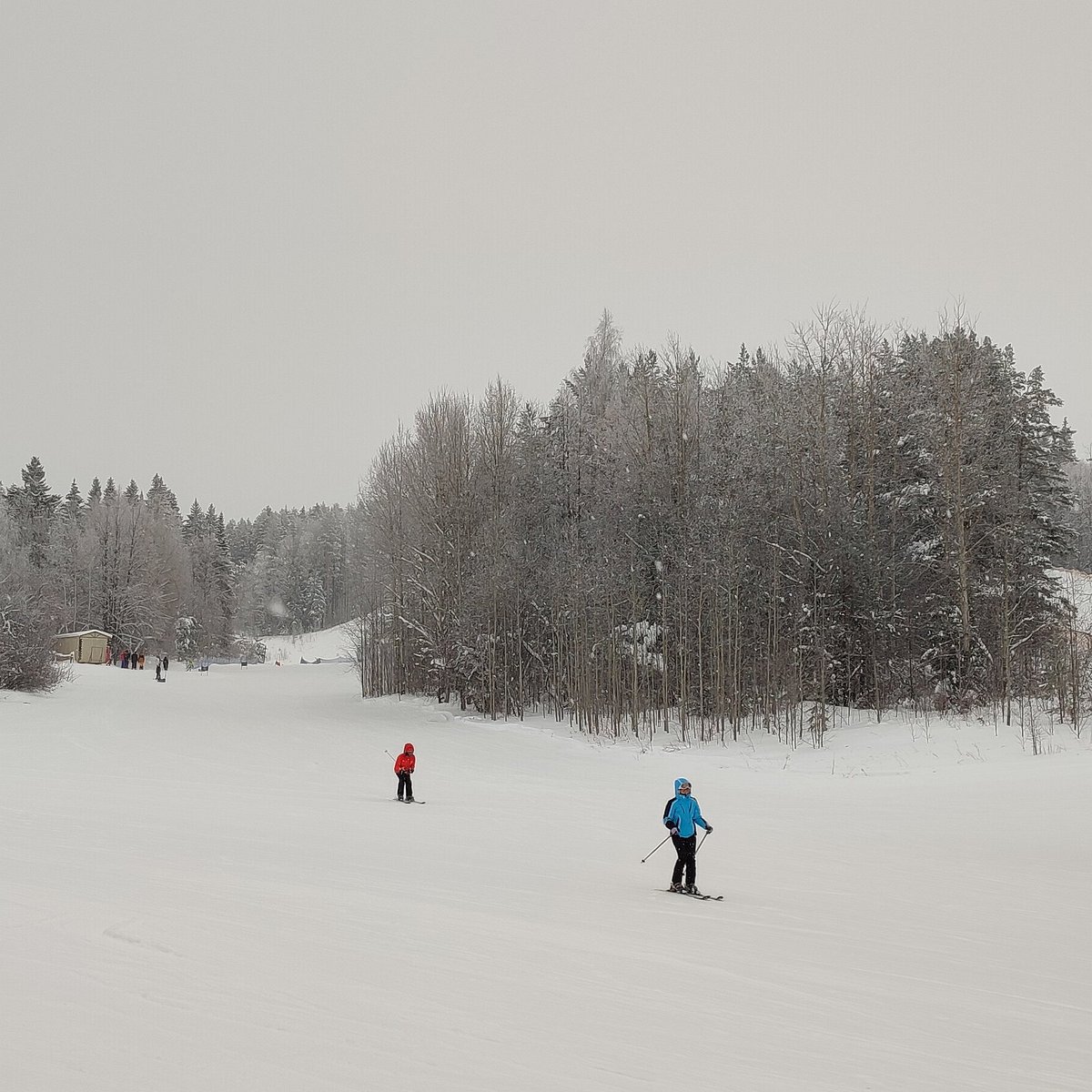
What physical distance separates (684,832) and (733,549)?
23.2 meters

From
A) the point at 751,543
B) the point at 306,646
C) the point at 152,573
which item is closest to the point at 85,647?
the point at 152,573

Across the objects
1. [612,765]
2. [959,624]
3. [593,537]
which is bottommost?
[612,765]

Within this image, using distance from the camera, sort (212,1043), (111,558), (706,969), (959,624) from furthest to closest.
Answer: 1. (111,558)
2. (959,624)
3. (706,969)
4. (212,1043)

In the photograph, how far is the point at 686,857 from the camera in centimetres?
1178

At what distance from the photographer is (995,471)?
34562mm

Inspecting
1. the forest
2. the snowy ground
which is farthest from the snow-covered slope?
the snowy ground

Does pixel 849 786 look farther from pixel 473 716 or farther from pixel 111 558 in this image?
pixel 111 558

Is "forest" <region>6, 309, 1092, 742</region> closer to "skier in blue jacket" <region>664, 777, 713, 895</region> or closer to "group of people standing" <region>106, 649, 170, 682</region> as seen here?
"skier in blue jacket" <region>664, 777, 713, 895</region>

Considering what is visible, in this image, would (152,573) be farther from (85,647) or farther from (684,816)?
(684,816)

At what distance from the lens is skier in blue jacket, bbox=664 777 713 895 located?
11.8m

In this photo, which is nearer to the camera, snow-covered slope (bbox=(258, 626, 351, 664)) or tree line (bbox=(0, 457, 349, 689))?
tree line (bbox=(0, 457, 349, 689))

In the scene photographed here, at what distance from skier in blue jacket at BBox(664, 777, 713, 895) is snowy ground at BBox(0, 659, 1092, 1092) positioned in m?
0.53

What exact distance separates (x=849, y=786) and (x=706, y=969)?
53.6 feet

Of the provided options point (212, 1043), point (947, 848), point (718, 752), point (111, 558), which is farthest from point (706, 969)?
point (111, 558)
